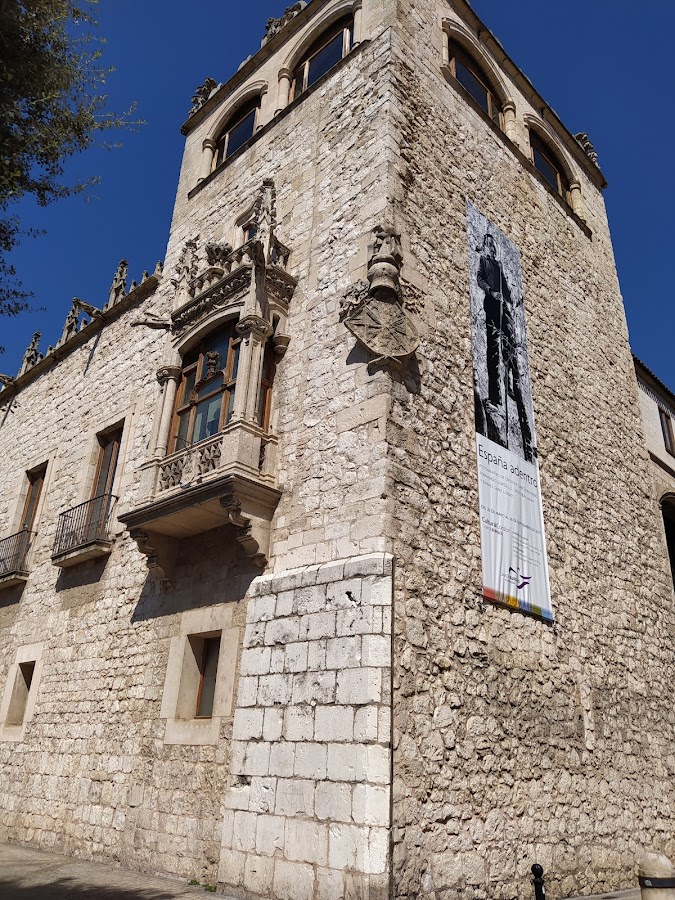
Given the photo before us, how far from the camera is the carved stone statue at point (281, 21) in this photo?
13.2m

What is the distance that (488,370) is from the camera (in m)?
9.45

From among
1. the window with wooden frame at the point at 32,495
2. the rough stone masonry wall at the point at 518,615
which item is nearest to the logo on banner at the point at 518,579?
the rough stone masonry wall at the point at 518,615

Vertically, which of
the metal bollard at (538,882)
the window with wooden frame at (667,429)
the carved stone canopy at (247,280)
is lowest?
the metal bollard at (538,882)

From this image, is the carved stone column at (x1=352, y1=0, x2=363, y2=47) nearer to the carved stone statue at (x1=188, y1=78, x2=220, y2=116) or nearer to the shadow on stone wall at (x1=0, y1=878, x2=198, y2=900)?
the carved stone statue at (x1=188, y1=78, x2=220, y2=116)

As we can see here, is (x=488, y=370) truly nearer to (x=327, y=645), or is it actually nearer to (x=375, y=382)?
(x=375, y=382)

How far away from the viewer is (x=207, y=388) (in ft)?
31.1

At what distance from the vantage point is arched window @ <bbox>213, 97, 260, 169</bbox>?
13.4m

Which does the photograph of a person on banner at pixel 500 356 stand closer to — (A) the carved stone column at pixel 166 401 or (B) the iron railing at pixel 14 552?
(A) the carved stone column at pixel 166 401

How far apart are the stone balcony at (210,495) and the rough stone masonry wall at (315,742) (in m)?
0.85

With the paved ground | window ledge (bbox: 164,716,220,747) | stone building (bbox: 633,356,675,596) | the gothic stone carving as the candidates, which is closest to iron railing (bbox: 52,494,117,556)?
window ledge (bbox: 164,716,220,747)

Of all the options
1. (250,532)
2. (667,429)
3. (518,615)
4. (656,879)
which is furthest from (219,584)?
(667,429)

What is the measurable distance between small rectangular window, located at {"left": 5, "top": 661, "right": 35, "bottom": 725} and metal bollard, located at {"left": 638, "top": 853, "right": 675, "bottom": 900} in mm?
9686

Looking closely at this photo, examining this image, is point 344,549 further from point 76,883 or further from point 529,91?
point 529,91

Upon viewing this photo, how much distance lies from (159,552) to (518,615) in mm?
4565
